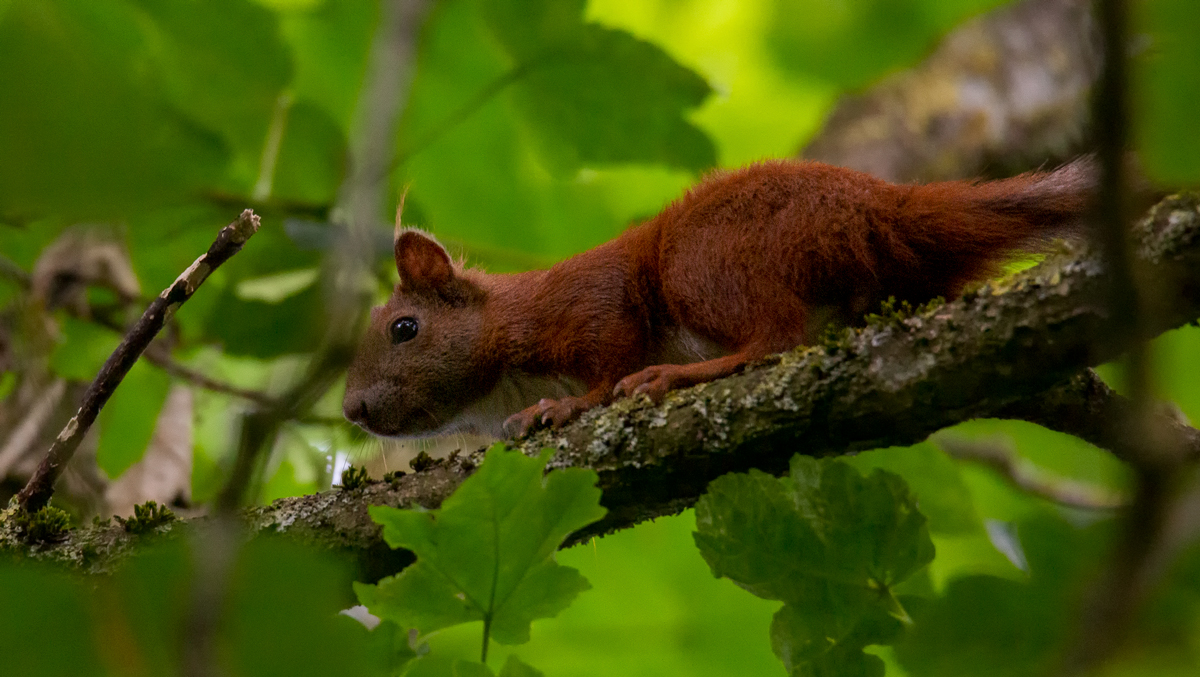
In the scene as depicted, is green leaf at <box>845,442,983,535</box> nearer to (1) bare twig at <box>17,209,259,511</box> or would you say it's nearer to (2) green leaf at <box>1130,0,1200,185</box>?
(1) bare twig at <box>17,209,259,511</box>

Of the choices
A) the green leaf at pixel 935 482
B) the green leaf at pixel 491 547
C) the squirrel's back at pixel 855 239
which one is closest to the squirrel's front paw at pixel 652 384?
the squirrel's back at pixel 855 239

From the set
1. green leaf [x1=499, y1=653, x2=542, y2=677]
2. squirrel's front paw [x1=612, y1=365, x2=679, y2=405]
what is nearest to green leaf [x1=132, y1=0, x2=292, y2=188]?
squirrel's front paw [x1=612, y1=365, x2=679, y2=405]

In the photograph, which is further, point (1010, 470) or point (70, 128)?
point (1010, 470)

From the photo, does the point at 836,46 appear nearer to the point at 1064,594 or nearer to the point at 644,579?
the point at 644,579

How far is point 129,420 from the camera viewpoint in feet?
11.3

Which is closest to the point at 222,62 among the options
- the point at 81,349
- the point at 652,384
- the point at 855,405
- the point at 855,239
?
the point at 81,349

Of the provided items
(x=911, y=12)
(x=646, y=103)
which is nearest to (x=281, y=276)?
(x=646, y=103)

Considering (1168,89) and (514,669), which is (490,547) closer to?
(514,669)

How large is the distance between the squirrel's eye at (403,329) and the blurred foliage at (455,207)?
12.8 inches

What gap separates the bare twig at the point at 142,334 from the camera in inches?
76.7

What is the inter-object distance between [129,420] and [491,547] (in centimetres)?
224

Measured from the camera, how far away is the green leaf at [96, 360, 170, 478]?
3.40 m

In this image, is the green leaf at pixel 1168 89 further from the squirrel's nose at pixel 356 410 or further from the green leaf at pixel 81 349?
the green leaf at pixel 81 349

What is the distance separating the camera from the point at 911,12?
4.43m
